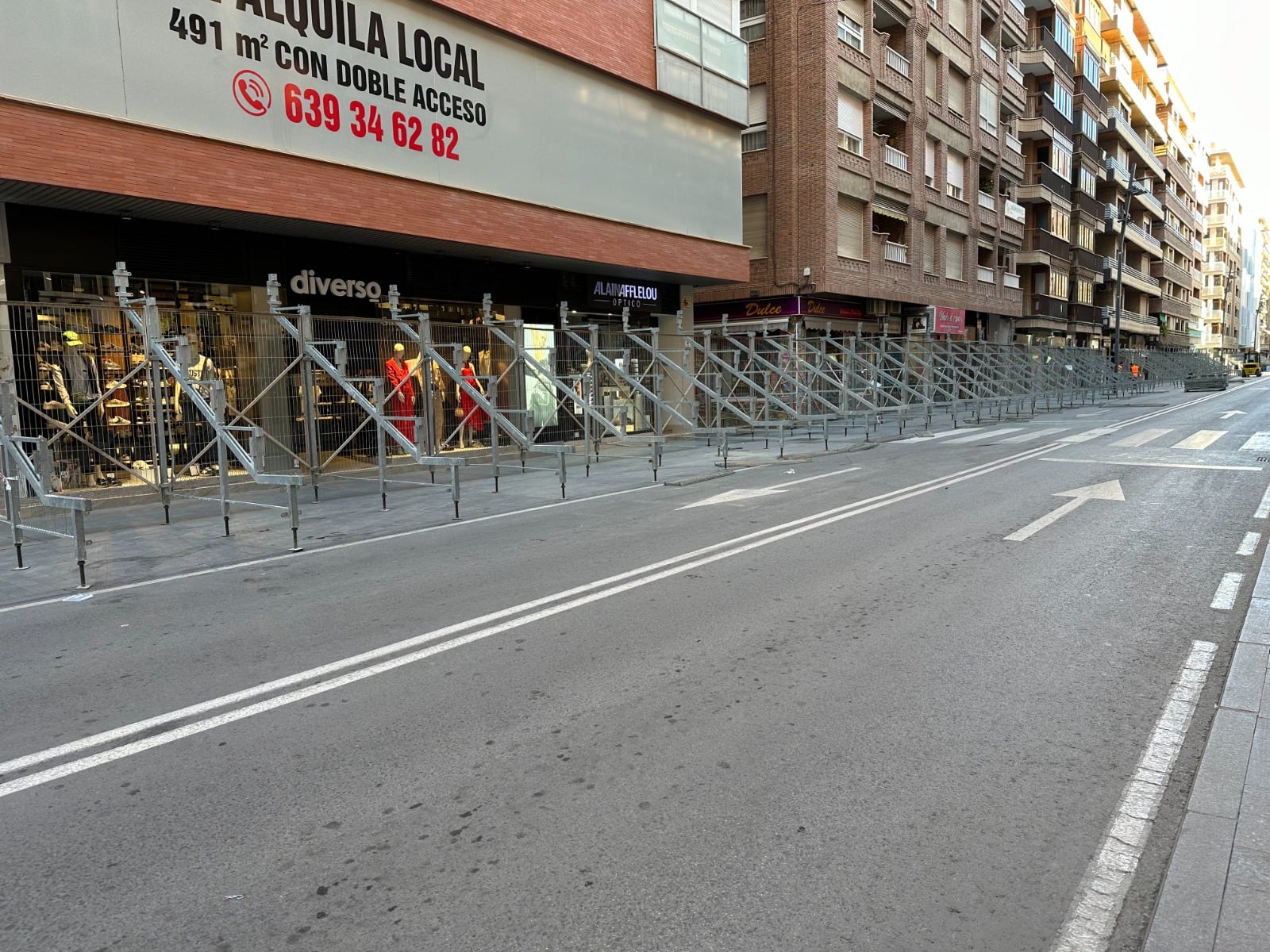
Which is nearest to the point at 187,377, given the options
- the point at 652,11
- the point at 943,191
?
the point at 652,11

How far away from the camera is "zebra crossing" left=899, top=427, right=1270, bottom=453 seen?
16031mm

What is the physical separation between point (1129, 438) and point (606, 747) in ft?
57.3

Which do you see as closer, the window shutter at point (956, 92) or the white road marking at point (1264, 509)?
the white road marking at point (1264, 509)

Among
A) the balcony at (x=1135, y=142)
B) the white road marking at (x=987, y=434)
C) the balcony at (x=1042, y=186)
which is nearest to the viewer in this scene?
the white road marking at (x=987, y=434)

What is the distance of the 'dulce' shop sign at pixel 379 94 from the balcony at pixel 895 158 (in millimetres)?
12578

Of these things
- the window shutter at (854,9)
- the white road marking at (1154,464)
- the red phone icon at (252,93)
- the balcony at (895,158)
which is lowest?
the white road marking at (1154,464)

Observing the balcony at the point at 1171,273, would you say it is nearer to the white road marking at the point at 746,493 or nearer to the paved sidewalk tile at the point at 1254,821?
the white road marking at the point at 746,493

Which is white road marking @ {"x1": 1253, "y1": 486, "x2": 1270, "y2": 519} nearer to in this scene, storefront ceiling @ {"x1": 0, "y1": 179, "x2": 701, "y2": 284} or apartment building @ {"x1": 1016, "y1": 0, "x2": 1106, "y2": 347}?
storefront ceiling @ {"x1": 0, "y1": 179, "x2": 701, "y2": 284}

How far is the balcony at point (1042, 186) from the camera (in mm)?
44531

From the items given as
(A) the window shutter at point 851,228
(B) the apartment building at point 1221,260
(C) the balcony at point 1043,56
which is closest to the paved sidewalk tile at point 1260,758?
(A) the window shutter at point 851,228

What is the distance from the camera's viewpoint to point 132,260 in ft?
42.0

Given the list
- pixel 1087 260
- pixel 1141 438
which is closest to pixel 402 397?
pixel 1141 438

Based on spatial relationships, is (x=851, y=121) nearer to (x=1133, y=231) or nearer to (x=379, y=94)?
(x=379, y=94)

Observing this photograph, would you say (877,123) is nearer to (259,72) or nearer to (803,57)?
(803,57)
